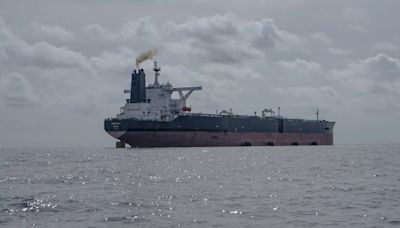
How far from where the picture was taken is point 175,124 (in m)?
111

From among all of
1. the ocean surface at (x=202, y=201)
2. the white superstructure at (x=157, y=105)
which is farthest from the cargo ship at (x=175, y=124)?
the ocean surface at (x=202, y=201)

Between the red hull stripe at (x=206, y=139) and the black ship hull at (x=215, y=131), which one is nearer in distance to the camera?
the black ship hull at (x=215, y=131)

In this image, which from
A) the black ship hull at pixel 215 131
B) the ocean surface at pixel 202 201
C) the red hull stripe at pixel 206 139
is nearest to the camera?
the ocean surface at pixel 202 201

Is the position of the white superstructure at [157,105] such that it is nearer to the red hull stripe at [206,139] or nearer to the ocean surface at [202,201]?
the red hull stripe at [206,139]

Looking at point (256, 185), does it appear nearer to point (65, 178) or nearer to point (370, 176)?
point (370, 176)

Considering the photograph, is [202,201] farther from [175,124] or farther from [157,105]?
[157,105]

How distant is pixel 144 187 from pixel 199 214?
41.4 feet

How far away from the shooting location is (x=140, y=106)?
389ft

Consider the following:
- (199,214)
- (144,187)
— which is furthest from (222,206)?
(144,187)

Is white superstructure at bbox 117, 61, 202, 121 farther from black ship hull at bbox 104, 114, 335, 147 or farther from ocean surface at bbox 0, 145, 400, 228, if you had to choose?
ocean surface at bbox 0, 145, 400, 228

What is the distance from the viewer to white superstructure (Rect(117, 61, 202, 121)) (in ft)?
381

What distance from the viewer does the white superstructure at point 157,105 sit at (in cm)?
11599

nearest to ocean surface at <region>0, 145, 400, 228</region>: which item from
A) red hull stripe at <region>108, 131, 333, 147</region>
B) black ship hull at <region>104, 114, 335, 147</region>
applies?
black ship hull at <region>104, 114, 335, 147</region>

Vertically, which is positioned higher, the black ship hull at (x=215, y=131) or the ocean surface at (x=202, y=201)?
the black ship hull at (x=215, y=131)
